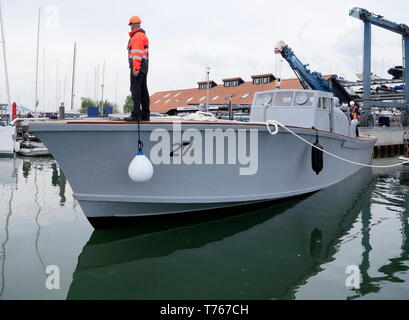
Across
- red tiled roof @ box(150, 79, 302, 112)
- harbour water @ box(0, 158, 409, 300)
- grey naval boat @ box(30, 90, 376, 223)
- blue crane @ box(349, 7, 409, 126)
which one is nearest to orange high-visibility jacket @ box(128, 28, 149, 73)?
grey naval boat @ box(30, 90, 376, 223)

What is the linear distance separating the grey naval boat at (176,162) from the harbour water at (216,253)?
0.43m

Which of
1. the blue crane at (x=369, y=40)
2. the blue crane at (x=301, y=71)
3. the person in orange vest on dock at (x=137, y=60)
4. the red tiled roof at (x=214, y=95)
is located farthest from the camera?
the red tiled roof at (x=214, y=95)

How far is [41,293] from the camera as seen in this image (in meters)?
3.53

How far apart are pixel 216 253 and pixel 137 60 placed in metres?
2.83

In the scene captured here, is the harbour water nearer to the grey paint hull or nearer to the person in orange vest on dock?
the grey paint hull

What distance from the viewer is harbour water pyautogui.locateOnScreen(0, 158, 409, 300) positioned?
368cm

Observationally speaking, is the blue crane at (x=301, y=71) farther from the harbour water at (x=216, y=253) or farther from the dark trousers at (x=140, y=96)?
the dark trousers at (x=140, y=96)

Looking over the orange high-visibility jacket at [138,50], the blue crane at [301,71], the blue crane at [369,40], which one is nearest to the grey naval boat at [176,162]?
the orange high-visibility jacket at [138,50]

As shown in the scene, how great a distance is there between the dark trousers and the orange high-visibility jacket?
12 centimetres

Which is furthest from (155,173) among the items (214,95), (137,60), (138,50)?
(214,95)

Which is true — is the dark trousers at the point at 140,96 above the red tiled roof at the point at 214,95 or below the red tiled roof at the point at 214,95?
below

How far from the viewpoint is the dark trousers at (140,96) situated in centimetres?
500

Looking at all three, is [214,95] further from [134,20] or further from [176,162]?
[176,162]

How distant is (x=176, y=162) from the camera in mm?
5223
